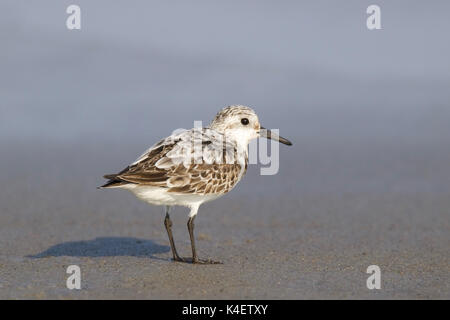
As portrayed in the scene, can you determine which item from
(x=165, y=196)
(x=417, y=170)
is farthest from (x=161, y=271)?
(x=417, y=170)

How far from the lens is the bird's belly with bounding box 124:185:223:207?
6920 mm

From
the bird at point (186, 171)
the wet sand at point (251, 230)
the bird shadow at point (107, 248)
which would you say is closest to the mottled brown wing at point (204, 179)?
the bird at point (186, 171)

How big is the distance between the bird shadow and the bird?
0.76 metres

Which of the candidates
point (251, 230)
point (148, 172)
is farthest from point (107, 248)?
point (251, 230)

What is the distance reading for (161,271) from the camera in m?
6.94

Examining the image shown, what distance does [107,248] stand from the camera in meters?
8.38

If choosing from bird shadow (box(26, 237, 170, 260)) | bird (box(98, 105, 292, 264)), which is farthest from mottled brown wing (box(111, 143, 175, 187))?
bird shadow (box(26, 237, 170, 260))

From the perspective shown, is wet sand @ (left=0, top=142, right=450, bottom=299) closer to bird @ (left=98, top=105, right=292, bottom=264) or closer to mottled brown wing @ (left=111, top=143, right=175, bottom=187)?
bird @ (left=98, top=105, right=292, bottom=264)

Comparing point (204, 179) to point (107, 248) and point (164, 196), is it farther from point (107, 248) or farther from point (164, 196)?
point (107, 248)

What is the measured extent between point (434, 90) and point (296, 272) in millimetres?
11779

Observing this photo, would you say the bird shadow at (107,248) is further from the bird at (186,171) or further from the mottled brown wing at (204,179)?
the mottled brown wing at (204,179)

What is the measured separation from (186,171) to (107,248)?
190 cm

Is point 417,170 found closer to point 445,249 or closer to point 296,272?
point 445,249

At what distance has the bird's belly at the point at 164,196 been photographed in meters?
6.92
